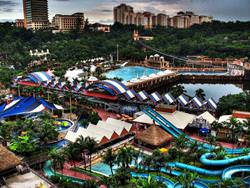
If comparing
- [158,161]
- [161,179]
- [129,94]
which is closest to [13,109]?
[129,94]

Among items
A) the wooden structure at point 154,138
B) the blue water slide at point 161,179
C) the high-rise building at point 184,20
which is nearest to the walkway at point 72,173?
the blue water slide at point 161,179

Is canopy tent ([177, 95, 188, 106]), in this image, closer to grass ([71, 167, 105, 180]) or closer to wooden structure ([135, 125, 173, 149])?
wooden structure ([135, 125, 173, 149])

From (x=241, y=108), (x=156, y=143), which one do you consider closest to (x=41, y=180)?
(x=156, y=143)

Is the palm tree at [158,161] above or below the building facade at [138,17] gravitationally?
below

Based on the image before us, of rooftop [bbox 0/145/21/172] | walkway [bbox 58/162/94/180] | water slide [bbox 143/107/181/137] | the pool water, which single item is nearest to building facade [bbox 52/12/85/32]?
the pool water

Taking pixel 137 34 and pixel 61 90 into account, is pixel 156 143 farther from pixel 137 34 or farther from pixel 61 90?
pixel 137 34

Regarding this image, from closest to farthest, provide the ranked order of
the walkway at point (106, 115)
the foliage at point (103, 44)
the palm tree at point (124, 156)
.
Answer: the palm tree at point (124, 156), the walkway at point (106, 115), the foliage at point (103, 44)

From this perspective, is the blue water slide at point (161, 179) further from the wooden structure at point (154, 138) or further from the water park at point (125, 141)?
the wooden structure at point (154, 138)
